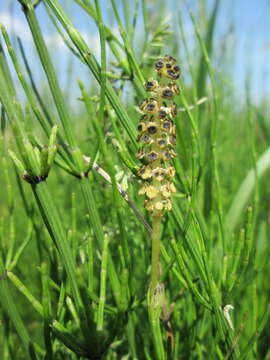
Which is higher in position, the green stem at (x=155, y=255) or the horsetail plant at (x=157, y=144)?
the horsetail plant at (x=157, y=144)

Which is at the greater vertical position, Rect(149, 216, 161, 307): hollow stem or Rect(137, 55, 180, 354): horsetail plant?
Rect(137, 55, 180, 354): horsetail plant

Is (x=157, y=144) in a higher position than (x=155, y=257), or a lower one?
higher

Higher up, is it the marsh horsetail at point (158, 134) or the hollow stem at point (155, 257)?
the marsh horsetail at point (158, 134)

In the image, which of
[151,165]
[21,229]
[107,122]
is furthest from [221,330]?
[21,229]

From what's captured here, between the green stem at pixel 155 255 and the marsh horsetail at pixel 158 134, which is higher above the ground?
the marsh horsetail at pixel 158 134

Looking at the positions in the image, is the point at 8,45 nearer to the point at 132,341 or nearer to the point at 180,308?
the point at 132,341

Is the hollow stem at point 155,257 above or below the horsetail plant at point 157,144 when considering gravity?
below

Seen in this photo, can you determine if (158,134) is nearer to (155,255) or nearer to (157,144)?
(157,144)

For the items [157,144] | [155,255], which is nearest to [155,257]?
[155,255]
